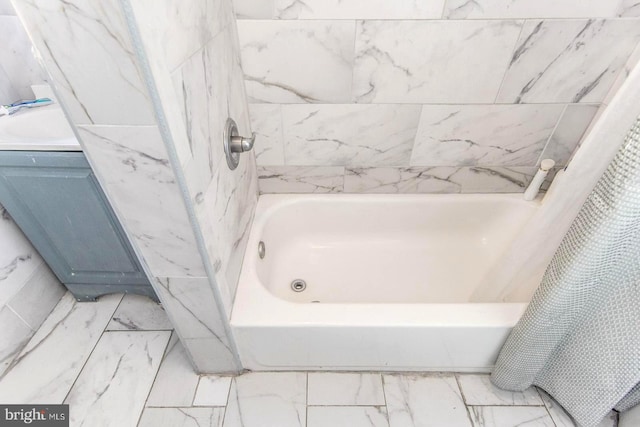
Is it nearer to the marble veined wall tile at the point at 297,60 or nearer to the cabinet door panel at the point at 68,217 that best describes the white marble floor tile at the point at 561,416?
the marble veined wall tile at the point at 297,60

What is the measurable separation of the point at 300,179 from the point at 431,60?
0.71 metres

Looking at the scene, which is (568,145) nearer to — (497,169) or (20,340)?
(497,169)

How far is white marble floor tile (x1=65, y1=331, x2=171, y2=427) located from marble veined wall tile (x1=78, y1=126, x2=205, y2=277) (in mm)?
638

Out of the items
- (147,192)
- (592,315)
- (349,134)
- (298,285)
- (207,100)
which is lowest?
(298,285)

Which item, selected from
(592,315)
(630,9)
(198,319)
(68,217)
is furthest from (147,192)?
(630,9)

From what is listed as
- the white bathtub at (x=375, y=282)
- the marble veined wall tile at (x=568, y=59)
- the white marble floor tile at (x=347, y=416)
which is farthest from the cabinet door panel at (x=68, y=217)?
the marble veined wall tile at (x=568, y=59)

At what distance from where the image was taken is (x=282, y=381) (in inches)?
47.6

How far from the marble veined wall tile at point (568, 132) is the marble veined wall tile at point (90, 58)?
1.47 meters

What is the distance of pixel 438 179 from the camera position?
58.1 inches

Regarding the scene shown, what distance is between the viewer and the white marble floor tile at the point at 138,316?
4.57 feet

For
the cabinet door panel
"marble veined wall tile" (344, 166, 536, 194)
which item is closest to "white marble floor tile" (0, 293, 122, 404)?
the cabinet door panel

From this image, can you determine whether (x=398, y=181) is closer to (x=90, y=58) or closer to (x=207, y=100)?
(x=207, y=100)

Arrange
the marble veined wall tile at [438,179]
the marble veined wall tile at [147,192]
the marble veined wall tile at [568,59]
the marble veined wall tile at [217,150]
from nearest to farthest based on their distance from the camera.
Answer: the marble veined wall tile at [147,192], the marble veined wall tile at [217,150], the marble veined wall tile at [568,59], the marble veined wall tile at [438,179]

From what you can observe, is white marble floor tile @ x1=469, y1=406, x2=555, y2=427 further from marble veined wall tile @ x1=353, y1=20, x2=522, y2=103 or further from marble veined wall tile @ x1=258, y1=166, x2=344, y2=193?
→ marble veined wall tile @ x1=353, y1=20, x2=522, y2=103
